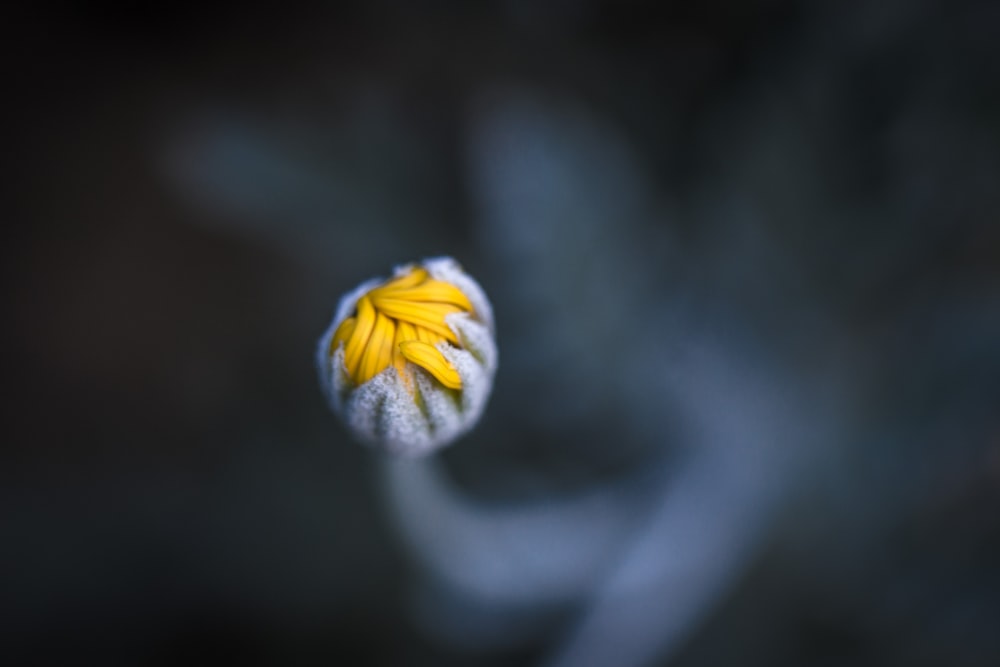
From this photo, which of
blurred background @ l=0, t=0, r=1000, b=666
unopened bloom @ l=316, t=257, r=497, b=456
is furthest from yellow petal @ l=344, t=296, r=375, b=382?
blurred background @ l=0, t=0, r=1000, b=666

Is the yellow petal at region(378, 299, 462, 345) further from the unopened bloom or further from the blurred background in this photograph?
the blurred background

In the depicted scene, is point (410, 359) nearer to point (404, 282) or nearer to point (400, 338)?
point (400, 338)

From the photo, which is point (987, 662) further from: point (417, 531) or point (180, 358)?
point (180, 358)

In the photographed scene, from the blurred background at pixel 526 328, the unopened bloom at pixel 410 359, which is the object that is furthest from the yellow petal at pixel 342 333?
the blurred background at pixel 526 328

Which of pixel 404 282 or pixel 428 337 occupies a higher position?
pixel 404 282

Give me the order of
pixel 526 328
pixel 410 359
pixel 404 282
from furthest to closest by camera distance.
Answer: pixel 526 328
pixel 404 282
pixel 410 359

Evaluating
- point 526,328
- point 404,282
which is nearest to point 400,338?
point 404,282

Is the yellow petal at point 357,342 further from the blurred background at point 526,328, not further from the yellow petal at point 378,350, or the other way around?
the blurred background at point 526,328
